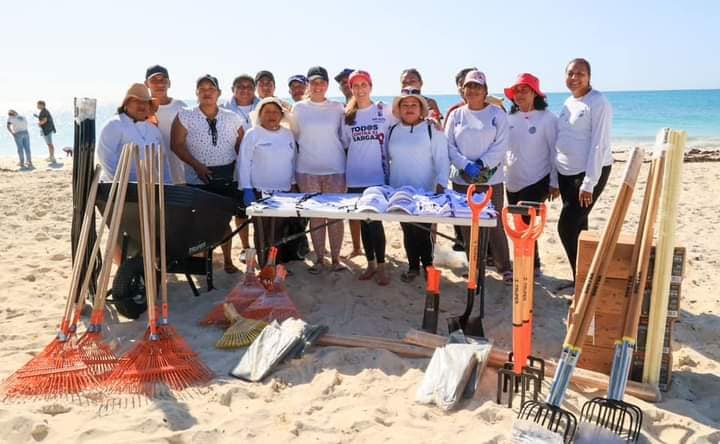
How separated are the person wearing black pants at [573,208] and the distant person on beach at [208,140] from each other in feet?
8.33

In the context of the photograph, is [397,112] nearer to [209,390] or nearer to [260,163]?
[260,163]

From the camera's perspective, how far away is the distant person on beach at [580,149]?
4.13 m

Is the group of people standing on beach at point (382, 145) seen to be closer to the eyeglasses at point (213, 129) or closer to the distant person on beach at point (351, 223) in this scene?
the eyeglasses at point (213, 129)

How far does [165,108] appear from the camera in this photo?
→ 16.1 ft

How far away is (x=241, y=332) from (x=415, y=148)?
1852 mm

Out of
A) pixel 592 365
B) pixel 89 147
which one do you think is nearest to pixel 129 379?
pixel 89 147

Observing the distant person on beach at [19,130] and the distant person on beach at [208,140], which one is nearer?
the distant person on beach at [208,140]

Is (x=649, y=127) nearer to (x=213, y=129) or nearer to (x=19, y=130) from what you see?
(x=19, y=130)

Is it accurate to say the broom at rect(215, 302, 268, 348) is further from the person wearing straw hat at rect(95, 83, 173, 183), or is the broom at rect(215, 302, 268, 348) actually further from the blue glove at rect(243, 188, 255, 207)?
the person wearing straw hat at rect(95, 83, 173, 183)

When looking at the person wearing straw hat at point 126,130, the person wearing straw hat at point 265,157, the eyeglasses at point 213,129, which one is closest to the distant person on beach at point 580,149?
the person wearing straw hat at point 265,157

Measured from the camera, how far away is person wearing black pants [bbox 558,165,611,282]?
14.3ft

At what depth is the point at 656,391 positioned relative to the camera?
3025mm

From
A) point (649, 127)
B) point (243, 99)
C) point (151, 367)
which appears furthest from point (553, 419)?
point (649, 127)

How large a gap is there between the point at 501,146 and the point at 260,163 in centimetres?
186
